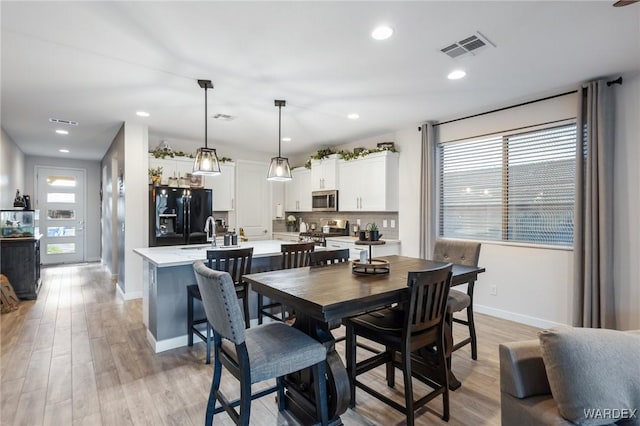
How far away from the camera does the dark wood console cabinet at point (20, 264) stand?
188 inches

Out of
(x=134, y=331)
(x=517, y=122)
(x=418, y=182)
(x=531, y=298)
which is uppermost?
(x=517, y=122)

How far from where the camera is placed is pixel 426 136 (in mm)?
4746

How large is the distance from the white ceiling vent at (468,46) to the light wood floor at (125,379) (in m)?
2.63

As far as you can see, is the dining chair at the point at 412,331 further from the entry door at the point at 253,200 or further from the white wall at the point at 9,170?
the white wall at the point at 9,170

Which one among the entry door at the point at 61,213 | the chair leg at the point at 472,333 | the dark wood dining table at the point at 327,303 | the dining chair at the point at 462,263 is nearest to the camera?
the dark wood dining table at the point at 327,303

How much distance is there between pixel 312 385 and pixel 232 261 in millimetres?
1395

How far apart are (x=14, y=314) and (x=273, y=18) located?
16.0ft

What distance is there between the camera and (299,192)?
691cm

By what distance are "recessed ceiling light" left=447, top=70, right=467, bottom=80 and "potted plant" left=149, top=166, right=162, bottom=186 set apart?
443 centimetres

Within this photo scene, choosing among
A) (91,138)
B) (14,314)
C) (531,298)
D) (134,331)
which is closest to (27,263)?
(14,314)

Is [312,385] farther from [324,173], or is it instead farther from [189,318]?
[324,173]

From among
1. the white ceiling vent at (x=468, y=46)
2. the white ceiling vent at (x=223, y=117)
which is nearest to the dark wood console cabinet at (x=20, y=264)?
the white ceiling vent at (x=223, y=117)

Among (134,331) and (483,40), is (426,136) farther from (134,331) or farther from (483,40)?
(134,331)

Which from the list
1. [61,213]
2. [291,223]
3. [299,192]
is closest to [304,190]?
[299,192]
